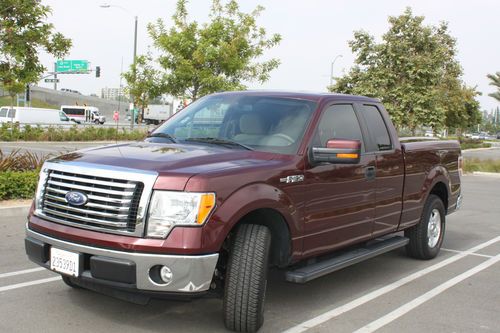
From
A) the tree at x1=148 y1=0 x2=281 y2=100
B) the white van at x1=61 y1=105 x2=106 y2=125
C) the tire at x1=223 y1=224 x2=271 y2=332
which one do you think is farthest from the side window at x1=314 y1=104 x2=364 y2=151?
the white van at x1=61 y1=105 x2=106 y2=125

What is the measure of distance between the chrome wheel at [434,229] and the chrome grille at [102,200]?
415 centimetres

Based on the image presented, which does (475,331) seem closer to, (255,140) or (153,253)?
(255,140)

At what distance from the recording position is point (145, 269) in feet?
11.7

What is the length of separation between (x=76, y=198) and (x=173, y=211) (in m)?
0.74

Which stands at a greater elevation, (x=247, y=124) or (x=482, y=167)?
(x=247, y=124)

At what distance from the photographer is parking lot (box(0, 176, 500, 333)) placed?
4.23 metres

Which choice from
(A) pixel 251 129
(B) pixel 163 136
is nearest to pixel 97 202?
(B) pixel 163 136

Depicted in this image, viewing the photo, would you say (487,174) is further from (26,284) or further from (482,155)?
(482,155)

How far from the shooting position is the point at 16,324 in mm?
4086

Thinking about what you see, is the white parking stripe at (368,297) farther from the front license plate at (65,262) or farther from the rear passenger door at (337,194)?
the front license plate at (65,262)

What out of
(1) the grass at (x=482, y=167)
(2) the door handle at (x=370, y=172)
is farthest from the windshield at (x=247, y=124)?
(1) the grass at (x=482, y=167)

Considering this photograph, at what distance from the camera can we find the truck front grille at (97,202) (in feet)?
12.0

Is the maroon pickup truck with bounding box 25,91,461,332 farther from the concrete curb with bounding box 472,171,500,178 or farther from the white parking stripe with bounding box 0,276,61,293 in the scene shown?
the concrete curb with bounding box 472,171,500,178

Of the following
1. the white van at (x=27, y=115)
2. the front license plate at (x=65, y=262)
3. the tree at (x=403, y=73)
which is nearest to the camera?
the front license plate at (x=65, y=262)
